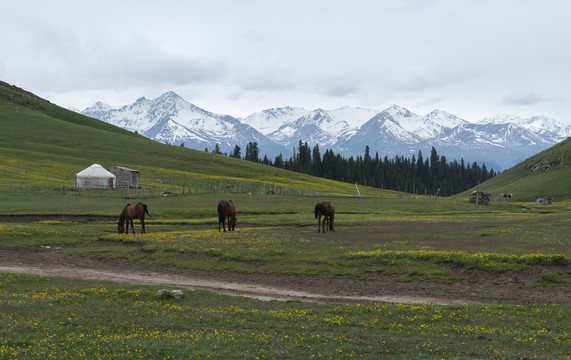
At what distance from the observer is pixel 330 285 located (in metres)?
26.1

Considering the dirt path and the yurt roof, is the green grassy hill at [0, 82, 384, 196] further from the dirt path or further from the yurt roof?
the dirt path

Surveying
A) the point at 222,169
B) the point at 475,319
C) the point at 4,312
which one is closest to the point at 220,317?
the point at 4,312

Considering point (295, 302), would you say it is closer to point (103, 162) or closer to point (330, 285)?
point (330, 285)

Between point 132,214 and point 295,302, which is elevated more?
point 132,214

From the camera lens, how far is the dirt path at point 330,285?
22.7 metres

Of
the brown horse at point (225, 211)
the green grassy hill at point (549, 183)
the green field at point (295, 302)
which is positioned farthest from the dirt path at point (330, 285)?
the green grassy hill at point (549, 183)

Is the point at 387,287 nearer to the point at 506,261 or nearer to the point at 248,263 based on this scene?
the point at 506,261

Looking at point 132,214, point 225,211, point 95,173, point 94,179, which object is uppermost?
point 95,173

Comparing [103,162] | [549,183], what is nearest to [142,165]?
[103,162]

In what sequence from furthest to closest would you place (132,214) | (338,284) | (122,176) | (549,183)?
1. (549,183)
2. (122,176)
3. (132,214)
4. (338,284)

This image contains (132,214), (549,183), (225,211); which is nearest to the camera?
(225,211)

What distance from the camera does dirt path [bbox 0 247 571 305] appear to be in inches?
894

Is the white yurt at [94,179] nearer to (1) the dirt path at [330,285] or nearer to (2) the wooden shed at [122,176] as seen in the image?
(2) the wooden shed at [122,176]

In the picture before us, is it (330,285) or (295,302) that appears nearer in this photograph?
(295,302)
